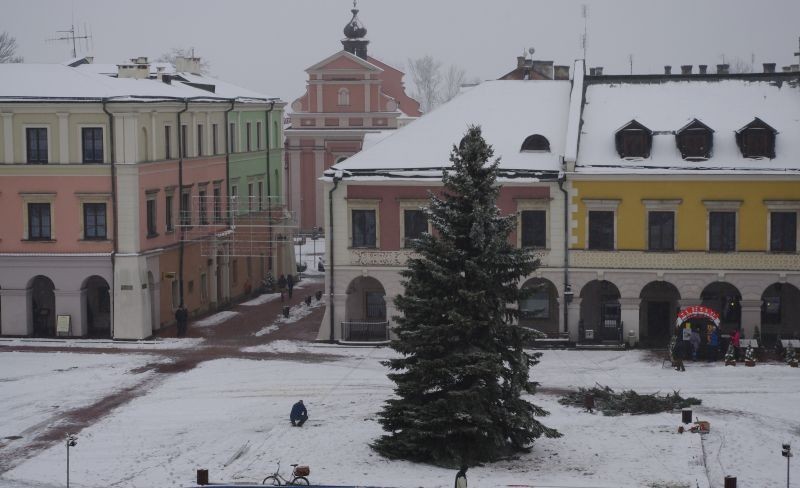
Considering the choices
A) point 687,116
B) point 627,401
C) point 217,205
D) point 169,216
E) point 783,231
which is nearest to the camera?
point 627,401

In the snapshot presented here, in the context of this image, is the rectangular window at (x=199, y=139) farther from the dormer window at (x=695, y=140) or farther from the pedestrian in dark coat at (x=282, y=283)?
the dormer window at (x=695, y=140)

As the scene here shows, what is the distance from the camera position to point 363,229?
5175cm

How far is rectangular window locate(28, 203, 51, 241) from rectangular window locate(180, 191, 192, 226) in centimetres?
650

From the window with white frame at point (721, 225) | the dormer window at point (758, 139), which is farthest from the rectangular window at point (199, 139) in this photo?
the dormer window at point (758, 139)

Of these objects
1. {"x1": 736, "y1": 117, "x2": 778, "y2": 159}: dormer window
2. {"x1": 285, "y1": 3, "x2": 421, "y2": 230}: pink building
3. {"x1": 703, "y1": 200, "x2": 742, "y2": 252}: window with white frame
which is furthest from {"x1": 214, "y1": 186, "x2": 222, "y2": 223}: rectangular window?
{"x1": 285, "y1": 3, "x2": 421, "y2": 230}: pink building

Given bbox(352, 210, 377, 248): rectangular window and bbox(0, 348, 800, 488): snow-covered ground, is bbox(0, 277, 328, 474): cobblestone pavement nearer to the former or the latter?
bbox(0, 348, 800, 488): snow-covered ground

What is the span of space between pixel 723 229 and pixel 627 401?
1252cm

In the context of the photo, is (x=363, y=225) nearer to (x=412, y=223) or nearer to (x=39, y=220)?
(x=412, y=223)

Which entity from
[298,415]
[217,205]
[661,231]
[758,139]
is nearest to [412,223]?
[661,231]

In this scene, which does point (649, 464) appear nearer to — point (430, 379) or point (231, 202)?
point (430, 379)

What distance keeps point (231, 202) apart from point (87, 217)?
Result: 9990 millimetres

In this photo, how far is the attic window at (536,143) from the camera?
5153cm

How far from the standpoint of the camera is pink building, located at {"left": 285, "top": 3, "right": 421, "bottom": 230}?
90125 millimetres

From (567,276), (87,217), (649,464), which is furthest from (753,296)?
(87,217)
